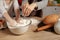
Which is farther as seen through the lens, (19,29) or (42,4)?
(42,4)

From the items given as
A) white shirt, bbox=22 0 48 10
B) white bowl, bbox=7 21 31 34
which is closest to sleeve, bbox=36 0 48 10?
white shirt, bbox=22 0 48 10

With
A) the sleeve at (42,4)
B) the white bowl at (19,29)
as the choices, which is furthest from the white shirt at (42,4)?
the white bowl at (19,29)

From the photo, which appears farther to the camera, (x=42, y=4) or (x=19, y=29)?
(x=42, y=4)

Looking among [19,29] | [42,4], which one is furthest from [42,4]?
[19,29]

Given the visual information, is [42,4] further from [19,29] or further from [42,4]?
[19,29]

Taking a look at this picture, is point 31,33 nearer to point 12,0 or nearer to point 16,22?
point 16,22

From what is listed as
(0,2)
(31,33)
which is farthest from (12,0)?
(31,33)

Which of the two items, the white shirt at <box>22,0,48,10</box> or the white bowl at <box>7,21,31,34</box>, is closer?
the white bowl at <box>7,21,31,34</box>

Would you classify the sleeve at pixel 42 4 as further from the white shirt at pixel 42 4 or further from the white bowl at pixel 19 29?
the white bowl at pixel 19 29

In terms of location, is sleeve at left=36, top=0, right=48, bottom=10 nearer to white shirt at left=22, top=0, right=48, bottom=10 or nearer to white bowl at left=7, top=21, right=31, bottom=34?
white shirt at left=22, top=0, right=48, bottom=10

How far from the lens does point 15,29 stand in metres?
0.67

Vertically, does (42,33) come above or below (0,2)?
below

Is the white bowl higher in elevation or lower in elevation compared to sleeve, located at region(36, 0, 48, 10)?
lower

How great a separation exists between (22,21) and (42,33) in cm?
11
